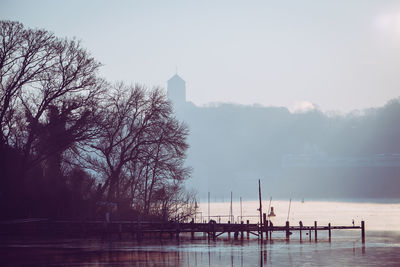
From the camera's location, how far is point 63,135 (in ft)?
199

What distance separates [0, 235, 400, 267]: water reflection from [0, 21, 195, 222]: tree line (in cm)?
732

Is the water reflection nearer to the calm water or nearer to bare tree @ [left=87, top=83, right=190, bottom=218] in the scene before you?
the calm water

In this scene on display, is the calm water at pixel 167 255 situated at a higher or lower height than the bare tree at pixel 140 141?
lower

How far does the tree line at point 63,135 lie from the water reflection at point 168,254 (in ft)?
24.0

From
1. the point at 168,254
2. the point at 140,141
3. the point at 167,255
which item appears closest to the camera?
the point at 167,255

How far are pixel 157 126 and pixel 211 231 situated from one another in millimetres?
13625

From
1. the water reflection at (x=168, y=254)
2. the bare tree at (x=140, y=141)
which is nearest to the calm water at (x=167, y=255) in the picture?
the water reflection at (x=168, y=254)

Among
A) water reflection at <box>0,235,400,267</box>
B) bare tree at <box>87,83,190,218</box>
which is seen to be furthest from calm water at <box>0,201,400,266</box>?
bare tree at <box>87,83,190,218</box>

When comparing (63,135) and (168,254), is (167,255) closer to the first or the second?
(168,254)

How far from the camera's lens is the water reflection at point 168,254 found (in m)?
40.9

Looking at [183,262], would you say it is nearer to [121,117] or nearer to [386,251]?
[386,251]

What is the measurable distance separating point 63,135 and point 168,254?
60.5 ft

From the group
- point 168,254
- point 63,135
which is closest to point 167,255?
point 168,254

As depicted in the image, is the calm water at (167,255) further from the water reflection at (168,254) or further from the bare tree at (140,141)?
the bare tree at (140,141)
